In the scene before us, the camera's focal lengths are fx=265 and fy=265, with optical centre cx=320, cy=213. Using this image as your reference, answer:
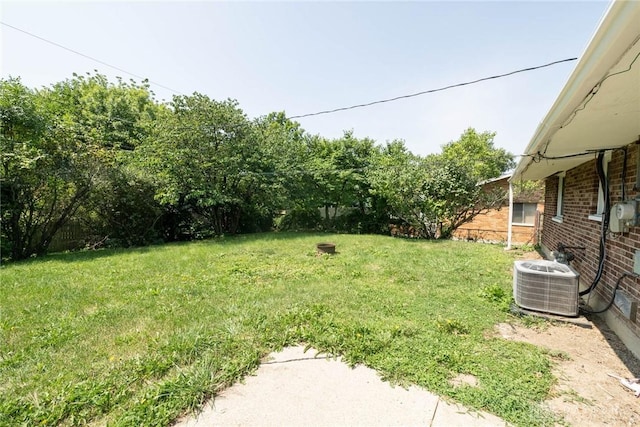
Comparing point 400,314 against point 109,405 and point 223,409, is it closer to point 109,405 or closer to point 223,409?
point 223,409

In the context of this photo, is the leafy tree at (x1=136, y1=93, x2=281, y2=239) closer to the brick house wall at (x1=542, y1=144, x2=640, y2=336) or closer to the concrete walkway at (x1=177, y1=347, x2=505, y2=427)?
the concrete walkway at (x1=177, y1=347, x2=505, y2=427)

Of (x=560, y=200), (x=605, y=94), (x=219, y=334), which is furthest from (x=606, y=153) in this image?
(x=219, y=334)

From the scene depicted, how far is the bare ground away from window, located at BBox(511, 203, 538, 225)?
36.9ft

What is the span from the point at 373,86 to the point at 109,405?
6.14 m

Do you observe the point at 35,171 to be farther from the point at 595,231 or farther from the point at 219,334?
the point at 595,231

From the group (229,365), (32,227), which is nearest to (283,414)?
(229,365)

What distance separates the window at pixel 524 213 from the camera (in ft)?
40.6

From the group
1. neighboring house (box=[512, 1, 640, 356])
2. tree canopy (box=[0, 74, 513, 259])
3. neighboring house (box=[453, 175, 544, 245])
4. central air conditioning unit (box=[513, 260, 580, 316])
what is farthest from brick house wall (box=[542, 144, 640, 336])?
neighboring house (box=[453, 175, 544, 245])

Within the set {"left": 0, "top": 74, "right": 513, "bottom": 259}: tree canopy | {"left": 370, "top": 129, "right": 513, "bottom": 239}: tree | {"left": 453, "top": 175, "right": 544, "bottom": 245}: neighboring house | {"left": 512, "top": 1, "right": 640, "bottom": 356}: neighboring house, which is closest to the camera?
{"left": 512, "top": 1, "right": 640, "bottom": 356}: neighboring house

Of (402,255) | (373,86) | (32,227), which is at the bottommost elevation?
(402,255)

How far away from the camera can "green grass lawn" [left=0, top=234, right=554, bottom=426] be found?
1854mm

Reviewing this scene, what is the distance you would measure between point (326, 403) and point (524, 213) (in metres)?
14.4

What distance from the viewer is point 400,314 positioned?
330 centimetres

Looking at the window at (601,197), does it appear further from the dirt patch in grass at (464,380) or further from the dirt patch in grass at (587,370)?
the dirt patch in grass at (464,380)
